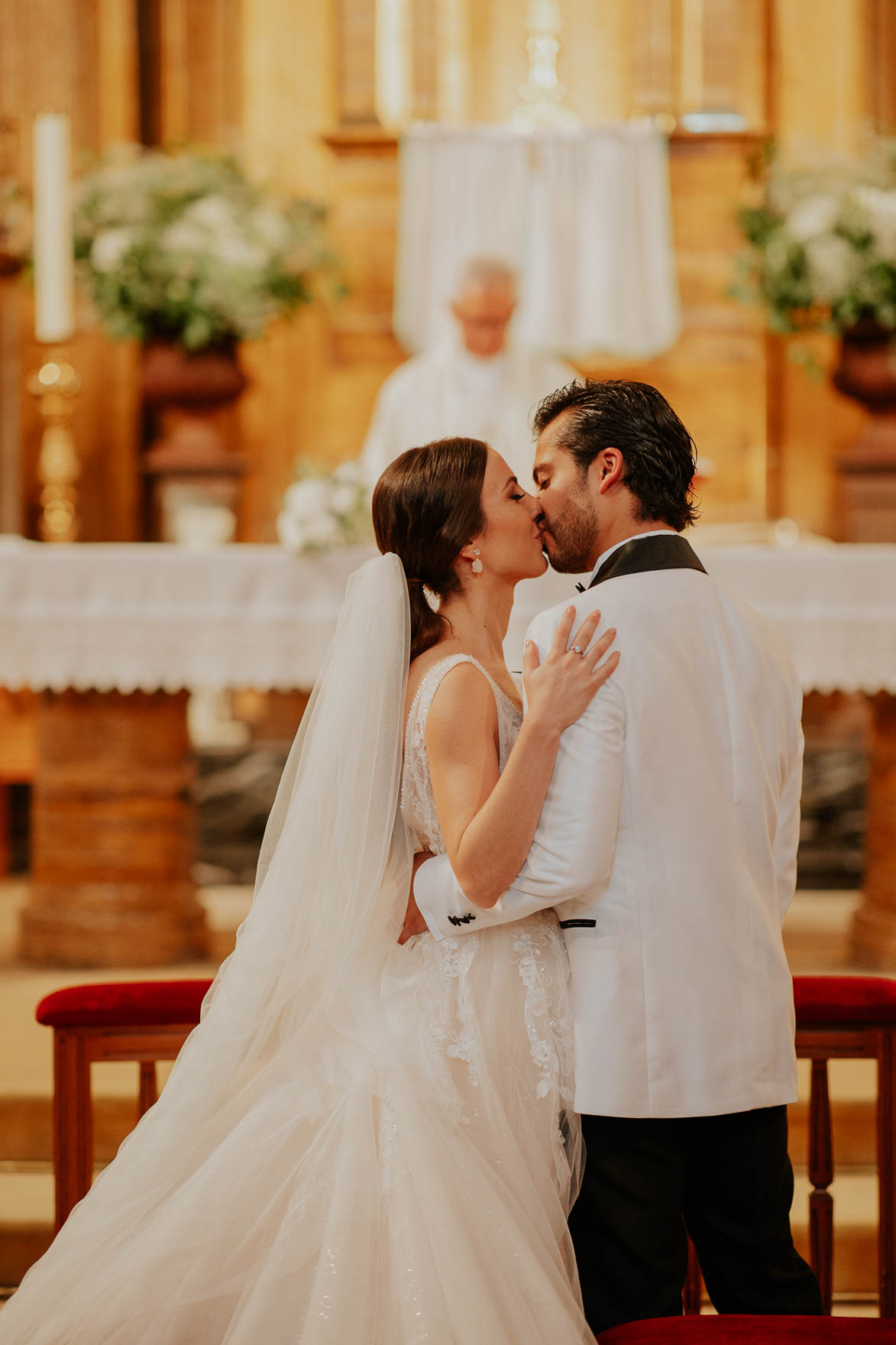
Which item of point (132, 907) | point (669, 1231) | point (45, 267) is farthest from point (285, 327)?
point (669, 1231)

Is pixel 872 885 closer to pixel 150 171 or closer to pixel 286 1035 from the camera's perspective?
pixel 286 1035

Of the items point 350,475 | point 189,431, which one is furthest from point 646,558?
point 189,431

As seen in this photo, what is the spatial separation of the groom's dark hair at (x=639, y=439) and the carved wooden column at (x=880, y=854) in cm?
264

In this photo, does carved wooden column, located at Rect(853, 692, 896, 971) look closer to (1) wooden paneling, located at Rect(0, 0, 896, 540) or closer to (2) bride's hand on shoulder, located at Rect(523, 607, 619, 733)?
(1) wooden paneling, located at Rect(0, 0, 896, 540)

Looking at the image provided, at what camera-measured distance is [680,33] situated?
682 centimetres

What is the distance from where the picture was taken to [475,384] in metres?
5.69

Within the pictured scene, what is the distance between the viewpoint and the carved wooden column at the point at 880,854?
4.51 m

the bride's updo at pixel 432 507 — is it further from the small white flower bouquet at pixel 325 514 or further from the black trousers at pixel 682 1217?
the small white flower bouquet at pixel 325 514

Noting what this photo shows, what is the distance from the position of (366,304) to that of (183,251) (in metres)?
1.28

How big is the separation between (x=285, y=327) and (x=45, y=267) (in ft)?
7.50

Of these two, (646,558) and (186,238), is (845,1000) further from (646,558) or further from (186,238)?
(186,238)

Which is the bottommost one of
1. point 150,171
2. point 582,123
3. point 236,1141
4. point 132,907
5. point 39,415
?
point 132,907

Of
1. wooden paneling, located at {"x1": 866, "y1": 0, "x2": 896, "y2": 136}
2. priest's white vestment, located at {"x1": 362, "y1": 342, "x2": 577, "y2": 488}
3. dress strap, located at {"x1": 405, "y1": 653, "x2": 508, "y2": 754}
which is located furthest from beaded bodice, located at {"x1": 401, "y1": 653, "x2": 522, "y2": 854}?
wooden paneling, located at {"x1": 866, "y1": 0, "x2": 896, "y2": 136}

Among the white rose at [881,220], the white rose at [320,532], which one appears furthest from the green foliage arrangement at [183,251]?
the white rose at [881,220]
